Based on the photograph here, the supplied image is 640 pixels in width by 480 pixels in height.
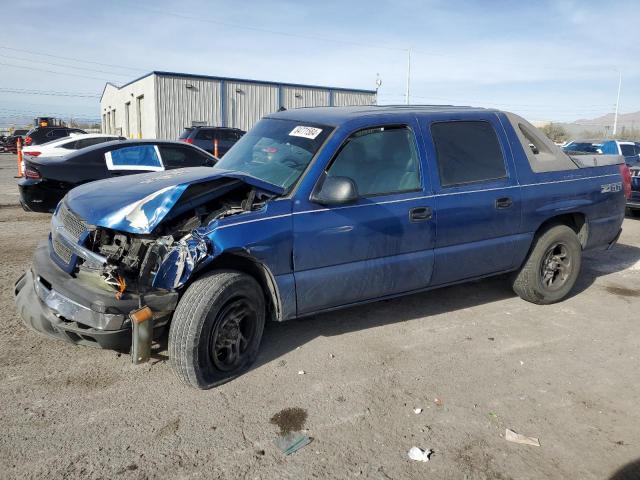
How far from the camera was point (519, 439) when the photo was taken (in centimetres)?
309

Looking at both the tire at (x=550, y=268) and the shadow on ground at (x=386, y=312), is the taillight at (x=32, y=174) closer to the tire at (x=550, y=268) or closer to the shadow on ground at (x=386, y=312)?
the shadow on ground at (x=386, y=312)

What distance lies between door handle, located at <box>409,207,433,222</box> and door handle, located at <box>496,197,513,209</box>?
32.2 inches

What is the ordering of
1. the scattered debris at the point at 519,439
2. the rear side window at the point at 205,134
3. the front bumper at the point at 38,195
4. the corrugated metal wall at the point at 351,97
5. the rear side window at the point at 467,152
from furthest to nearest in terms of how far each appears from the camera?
the corrugated metal wall at the point at 351,97 → the rear side window at the point at 205,134 → the front bumper at the point at 38,195 → the rear side window at the point at 467,152 → the scattered debris at the point at 519,439

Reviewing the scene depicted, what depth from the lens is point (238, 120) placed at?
105 ft

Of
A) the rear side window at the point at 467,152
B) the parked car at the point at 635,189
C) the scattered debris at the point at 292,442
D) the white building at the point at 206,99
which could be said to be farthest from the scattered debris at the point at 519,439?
the white building at the point at 206,99

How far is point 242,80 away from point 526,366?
30448mm

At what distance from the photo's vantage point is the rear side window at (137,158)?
26.7ft

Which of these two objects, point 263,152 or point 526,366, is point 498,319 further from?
point 263,152


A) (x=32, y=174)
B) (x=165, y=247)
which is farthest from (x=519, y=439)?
(x=32, y=174)

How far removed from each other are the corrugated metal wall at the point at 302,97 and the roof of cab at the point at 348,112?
2930 centimetres

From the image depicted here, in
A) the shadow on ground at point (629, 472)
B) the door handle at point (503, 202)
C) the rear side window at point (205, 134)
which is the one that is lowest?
the shadow on ground at point (629, 472)

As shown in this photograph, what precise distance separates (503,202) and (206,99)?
28281 millimetres

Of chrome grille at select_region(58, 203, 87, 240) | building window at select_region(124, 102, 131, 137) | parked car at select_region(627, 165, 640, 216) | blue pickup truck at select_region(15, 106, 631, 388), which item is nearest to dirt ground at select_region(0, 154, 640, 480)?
blue pickup truck at select_region(15, 106, 631, 388)

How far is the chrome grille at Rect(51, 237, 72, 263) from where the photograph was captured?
→ 3.67 metres
